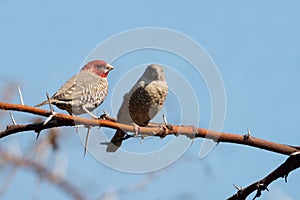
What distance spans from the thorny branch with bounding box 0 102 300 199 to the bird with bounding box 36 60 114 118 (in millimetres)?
1940

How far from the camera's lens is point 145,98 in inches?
209

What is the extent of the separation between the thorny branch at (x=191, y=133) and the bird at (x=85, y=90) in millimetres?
1940

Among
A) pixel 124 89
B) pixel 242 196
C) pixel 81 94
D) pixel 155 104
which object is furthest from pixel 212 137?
pixel 81 94

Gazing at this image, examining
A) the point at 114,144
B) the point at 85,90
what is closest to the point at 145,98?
the point at 85,90

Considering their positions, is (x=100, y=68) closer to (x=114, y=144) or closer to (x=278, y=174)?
(x=114, y=144)

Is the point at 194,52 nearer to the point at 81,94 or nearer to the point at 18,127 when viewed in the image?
the point at 18,127

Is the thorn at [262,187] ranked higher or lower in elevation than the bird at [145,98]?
lower

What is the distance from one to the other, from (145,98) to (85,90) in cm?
69

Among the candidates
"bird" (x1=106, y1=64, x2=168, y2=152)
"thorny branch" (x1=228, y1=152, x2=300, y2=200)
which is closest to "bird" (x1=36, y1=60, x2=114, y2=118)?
Answer: "bird" (x1=106, y1=64, x2=168, y2=152)

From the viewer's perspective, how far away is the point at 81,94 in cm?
543

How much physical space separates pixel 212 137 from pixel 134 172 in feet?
3.51

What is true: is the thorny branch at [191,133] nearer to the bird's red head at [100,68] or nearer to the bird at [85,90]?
the bird at [85,90]

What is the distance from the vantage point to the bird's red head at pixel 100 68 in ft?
19.4

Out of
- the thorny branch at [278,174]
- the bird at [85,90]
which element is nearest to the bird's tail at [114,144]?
the bird at [85,90]
